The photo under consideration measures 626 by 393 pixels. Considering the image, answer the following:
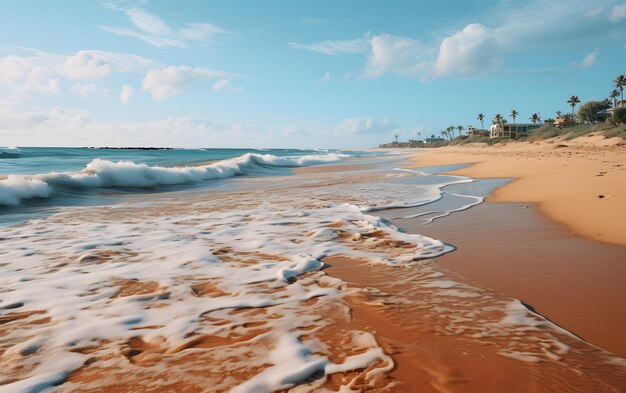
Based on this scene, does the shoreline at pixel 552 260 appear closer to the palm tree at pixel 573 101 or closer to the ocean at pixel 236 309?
the ocean at pixel 236 309

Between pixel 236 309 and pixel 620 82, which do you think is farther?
pixel 620 82

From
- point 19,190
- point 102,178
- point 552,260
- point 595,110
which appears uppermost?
point 595,110

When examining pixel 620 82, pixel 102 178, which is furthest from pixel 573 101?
pixel 102 178

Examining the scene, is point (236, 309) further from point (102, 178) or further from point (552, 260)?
point (102, 178)

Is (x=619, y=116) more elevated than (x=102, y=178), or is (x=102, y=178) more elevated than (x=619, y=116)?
(x=619, y=116)

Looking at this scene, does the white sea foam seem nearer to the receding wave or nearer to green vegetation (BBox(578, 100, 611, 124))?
the receding wave

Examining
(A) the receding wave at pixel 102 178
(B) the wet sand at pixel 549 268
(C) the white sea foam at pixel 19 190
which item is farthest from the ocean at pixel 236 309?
(A) the receding wave at pixel 102 178

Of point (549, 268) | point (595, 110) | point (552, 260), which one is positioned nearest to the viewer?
point (549, 268)

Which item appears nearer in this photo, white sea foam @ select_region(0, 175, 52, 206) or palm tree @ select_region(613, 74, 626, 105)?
white sea foam @ select_region(0, 175, 52, 206)

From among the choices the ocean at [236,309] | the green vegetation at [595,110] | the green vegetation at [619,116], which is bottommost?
the ocean at [236,309]

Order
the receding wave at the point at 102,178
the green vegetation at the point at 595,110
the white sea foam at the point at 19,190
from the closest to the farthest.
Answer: the white sea foam at the point at 19,190 → the receding wave at the point at 102,178 → the green vegetation at the point at 595,110

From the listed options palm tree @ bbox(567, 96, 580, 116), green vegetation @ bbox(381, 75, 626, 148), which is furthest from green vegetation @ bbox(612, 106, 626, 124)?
palm tree @ bbox(567, 96, 580, 116)

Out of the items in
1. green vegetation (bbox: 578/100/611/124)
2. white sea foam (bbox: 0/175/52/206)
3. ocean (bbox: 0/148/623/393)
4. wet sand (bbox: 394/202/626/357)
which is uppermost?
green vegetation (bbox: 578/100/611/124)

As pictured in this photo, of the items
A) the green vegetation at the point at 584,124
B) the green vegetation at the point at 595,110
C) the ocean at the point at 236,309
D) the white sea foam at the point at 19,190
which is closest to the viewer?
the ocean at the point at 236,309
